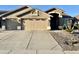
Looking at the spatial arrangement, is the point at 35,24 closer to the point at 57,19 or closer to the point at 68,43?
the point at 57,19

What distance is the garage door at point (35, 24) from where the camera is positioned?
93.6ft

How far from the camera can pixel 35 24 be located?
94.2 feet

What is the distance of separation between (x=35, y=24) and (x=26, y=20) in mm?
1837

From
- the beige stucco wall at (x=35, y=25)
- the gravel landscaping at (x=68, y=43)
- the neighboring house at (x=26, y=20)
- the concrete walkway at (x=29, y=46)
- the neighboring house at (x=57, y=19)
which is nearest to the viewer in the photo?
the concrete walkway at (x=29, y=46)

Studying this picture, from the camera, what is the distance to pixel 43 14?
2980 centimetres

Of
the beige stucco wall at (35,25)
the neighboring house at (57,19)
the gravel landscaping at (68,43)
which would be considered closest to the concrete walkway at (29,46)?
the gravel landscaping at (68,43)

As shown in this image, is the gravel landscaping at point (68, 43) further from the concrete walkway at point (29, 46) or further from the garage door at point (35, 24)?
the garage door at point (35, 24)

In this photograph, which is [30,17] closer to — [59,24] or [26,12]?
[26,12]

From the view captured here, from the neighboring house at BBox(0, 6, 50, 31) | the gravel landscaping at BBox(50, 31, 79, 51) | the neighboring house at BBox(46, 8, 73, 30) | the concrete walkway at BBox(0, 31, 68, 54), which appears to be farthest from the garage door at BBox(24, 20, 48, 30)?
the concrete walkway at BBox(0, 31, 68, 54)

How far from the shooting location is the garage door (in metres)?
28.5

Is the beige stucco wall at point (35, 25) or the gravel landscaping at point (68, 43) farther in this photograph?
the beige stucco wall at point (35, 25)

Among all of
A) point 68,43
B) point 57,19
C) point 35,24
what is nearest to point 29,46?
point 68,43
